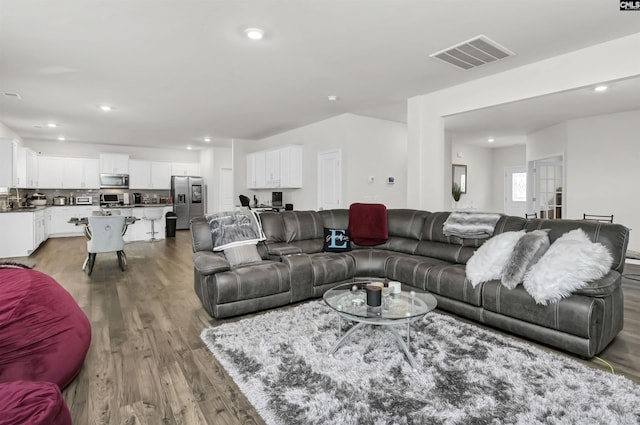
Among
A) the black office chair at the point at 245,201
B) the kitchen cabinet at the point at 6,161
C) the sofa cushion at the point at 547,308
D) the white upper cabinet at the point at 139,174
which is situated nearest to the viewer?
the sofa cushion at the point at 547,308

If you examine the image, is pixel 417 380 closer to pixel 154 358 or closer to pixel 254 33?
pixel 154 358

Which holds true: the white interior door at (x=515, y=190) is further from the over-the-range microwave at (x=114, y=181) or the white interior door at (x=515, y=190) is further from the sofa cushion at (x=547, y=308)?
the over-the-range microwave at (x=114, y=181)

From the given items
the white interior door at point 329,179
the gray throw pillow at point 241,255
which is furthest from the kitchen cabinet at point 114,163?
the gray throw pillow at point 241,255

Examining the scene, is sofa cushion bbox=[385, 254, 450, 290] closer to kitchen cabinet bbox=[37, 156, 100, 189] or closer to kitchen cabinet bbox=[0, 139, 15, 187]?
kitchen cabinet bbox=[0, 139, 15, 187]

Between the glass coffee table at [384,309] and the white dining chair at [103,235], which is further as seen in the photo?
the white dining chair at [103,235]

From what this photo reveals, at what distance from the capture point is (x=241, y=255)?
3688mm

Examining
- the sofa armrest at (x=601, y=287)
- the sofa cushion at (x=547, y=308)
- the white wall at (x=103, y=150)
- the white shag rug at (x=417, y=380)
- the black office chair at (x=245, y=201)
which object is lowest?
the white shag rug at (x=417, y=380)

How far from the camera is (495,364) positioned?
232 cm

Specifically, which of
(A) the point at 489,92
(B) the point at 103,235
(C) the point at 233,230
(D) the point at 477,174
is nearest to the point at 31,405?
(C) the point at 233,230

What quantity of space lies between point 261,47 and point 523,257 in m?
3.22

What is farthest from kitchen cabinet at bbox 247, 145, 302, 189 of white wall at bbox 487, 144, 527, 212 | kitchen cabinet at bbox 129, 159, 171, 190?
white wall at bbox 487, 144, 527, 212

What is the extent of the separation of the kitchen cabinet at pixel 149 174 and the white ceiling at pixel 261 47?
4.23 m

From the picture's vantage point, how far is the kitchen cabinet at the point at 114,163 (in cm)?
956

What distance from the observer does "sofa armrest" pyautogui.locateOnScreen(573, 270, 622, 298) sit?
244 centimetres
